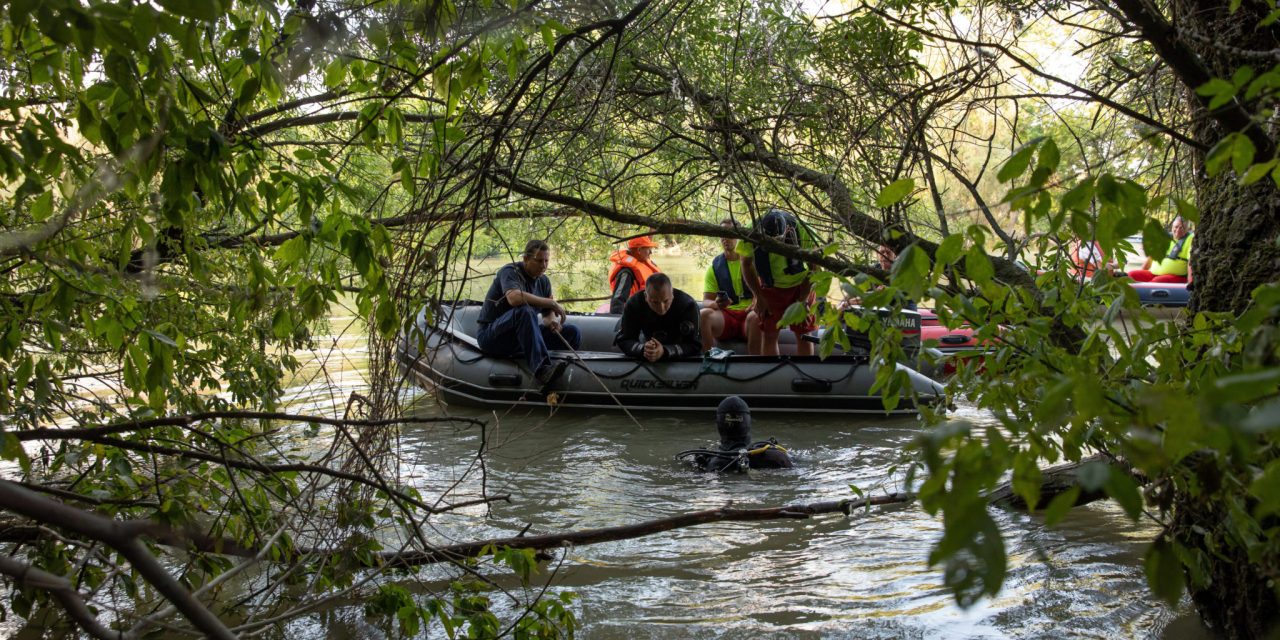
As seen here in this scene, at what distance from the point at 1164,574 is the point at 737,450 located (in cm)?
542

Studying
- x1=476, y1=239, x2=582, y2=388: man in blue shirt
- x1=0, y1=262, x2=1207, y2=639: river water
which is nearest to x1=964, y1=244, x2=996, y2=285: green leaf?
→ x1=0, y1=262, x2=1207, y2=639: river water

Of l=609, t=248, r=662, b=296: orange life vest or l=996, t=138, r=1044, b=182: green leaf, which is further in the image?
l=609, t=248, r=662, b=296: orange life vest

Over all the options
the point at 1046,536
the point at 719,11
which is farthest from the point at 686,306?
the point at 1046,536

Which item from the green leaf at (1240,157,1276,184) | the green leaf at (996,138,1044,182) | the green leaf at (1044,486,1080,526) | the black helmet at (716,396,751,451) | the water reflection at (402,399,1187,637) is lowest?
the water reflection at (402,399,1187,637)

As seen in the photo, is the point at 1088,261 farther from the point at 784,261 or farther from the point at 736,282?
the point at 736,282

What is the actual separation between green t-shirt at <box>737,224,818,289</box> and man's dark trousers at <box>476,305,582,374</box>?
1.94 meters

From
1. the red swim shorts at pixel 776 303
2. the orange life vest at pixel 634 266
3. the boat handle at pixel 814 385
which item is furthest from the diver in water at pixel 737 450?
the orange life vest at pixel 634 266

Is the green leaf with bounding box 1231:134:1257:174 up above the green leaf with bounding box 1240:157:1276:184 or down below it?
above

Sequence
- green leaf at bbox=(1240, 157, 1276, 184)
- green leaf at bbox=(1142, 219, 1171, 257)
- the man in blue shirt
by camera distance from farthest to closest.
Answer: the man in blue shirt, green leaf at bbox=(1142, 219, 1171, 257), green leaf at bbox=(1240, 157, 1276, 184)

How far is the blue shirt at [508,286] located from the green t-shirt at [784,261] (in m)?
2.06

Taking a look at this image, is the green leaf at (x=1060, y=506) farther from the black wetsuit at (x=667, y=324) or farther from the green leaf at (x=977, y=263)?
the black wetsuit at (x=667, y=324)

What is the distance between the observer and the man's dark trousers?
348 inches

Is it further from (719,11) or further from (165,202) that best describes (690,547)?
(165,202)

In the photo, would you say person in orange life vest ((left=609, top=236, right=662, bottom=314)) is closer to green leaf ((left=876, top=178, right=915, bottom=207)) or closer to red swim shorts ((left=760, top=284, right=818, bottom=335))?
red swim shorts ((left=760, top=284, right=818, bottom=335))
